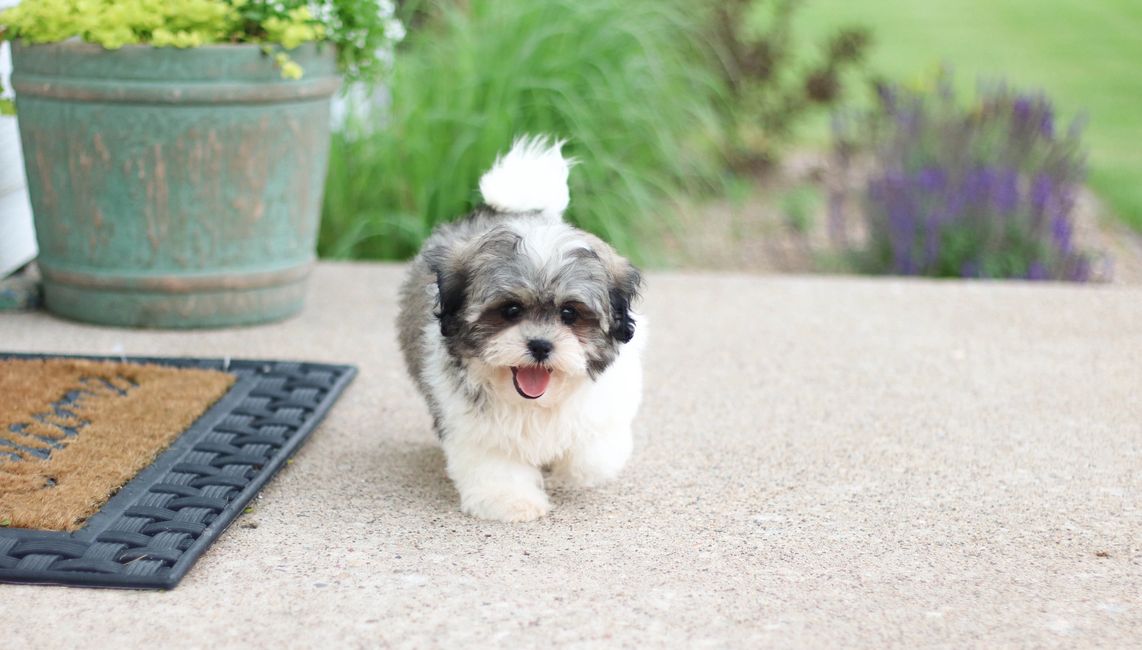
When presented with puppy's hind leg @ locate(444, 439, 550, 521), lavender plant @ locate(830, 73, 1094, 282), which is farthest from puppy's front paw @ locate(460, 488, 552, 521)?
lavender plant @ locate(830, 73, 1094, 282)

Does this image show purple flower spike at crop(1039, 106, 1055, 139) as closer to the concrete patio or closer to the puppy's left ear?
the concrete patio

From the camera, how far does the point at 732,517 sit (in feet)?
11.8

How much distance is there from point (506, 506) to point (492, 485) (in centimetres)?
8

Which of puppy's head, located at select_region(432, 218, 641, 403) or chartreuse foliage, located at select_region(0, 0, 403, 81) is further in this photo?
chartreuse foliage, located at select_region(0, 0, 403, 81)

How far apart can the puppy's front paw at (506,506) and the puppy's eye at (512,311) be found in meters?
0.58

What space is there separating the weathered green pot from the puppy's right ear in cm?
219

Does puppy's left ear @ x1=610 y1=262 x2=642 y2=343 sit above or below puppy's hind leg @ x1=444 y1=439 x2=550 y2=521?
above

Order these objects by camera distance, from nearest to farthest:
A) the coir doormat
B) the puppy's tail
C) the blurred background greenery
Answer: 1. the coir doormat
2. the puppy's tail
3. the blurred background greenery

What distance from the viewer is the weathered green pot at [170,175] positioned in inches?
199

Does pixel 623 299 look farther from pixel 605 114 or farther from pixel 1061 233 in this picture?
pixel 1061 233

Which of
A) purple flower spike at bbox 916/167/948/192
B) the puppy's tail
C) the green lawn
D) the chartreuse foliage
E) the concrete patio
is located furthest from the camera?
the green lawn

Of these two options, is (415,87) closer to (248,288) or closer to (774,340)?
(248,288)

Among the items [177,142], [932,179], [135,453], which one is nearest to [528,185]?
[135,453]

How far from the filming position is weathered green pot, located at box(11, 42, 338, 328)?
505cm
